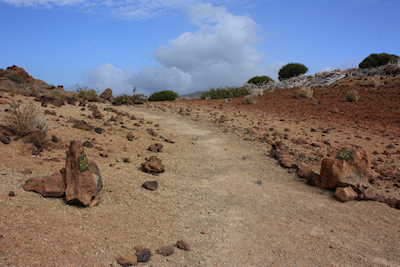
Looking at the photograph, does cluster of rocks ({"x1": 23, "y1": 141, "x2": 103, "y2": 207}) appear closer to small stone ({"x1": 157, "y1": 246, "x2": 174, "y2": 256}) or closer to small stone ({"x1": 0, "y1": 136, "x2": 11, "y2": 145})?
small stone ({"x1": 157, "y1": 246, "x2": 174, "y2": 256})

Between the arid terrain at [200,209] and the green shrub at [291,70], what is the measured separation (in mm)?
16188

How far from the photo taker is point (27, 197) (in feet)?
10.6

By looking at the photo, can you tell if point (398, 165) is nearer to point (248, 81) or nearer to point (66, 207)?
point (66, 207)

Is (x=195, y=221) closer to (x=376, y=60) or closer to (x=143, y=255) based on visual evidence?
(x=143, y=255)

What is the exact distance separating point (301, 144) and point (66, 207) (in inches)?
251

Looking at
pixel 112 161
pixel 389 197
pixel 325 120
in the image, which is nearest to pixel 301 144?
pixel 389 197

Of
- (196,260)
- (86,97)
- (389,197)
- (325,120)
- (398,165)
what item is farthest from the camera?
(86,97)

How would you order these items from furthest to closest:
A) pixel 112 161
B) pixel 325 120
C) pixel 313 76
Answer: pixel 313 76 < pixel 325 120 < pixel 112 161

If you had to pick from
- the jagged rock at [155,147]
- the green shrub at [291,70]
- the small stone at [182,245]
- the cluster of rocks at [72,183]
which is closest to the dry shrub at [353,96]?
the green shrub at [291,70]

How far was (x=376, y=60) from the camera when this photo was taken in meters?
18.1

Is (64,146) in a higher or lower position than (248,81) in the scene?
lower

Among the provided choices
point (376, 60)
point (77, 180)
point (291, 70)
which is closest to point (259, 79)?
point (291, 70)

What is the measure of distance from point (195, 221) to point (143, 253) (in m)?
1.07

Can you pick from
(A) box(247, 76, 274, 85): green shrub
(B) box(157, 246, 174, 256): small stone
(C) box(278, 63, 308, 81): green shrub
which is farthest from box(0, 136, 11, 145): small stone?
(C) box(278, 63, 308, 81): green shrub
